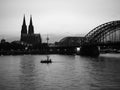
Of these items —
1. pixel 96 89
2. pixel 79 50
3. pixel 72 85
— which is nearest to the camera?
pixel 96 89

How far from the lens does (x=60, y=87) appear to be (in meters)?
35.6

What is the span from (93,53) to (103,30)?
17.9 meters

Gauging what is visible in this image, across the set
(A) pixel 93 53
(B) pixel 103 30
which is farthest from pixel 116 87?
(A) pixel 93 53

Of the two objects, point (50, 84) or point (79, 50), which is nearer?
point (50, 84)

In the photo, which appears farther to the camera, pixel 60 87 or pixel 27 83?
pixel 27 83

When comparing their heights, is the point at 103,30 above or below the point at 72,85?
above

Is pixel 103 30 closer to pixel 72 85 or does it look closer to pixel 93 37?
pixel 93 37

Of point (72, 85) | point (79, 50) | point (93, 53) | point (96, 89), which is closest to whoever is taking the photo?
point (96, 89)

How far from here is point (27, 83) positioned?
127 ft

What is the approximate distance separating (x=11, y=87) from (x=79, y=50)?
12694 cm

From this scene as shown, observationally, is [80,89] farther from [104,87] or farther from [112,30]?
[112,30]

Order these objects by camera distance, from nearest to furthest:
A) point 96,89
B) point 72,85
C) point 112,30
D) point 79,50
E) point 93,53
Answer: point 96,89
point 72,85
point 112,30
point 93,53
point 79,50

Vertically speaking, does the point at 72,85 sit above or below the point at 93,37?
below

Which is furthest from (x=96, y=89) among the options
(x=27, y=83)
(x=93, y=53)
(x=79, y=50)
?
(x=79, y=50)
